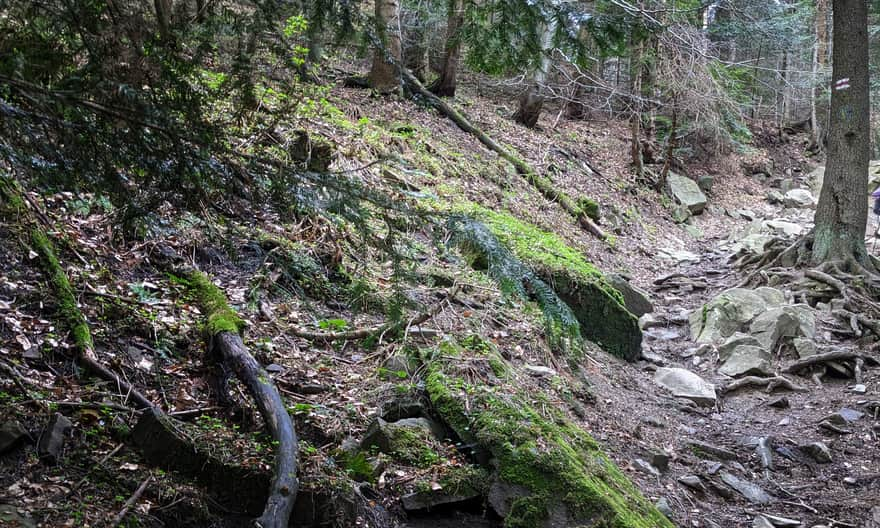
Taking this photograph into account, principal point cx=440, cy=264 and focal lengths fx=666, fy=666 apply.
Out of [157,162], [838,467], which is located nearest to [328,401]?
[157,162]

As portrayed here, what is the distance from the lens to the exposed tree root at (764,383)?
771cm

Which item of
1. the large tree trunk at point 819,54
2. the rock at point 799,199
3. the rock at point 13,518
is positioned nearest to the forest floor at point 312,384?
the rock at point 13,518

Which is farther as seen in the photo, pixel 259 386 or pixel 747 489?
pixel 747 489

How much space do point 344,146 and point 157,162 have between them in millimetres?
6489

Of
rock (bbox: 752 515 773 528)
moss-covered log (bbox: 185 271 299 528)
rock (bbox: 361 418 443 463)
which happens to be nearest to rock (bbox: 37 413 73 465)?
moss-covered log (bbox: 185 271 299 528)

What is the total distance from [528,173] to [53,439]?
1121 cm

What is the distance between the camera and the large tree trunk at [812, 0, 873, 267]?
1012 cm

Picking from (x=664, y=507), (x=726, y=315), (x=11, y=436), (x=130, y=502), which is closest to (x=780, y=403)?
(x=726, y=315)

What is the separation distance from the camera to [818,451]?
6.27 m

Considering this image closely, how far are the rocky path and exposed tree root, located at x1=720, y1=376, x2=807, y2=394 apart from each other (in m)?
0.03

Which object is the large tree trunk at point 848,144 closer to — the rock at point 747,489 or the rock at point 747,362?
the rock at point 747,362

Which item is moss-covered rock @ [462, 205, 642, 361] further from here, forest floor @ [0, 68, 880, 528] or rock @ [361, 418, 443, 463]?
rock @ [361, 418, 443, 463]

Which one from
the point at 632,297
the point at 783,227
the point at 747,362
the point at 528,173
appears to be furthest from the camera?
the point at 783,227

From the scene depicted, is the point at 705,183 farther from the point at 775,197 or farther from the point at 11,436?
the point at 11,436
